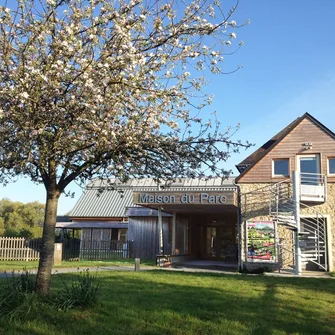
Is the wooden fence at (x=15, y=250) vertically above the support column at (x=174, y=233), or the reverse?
the support column at (x=174, y=233)

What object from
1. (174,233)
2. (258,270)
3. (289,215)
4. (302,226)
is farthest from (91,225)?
(289,215)

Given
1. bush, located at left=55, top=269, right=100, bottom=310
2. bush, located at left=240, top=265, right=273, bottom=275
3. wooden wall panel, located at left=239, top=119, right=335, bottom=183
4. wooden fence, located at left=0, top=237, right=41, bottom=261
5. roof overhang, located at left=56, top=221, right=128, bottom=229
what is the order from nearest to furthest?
bush, located at left=55, top=269, right=100, bottom=310, bush, located at left=240, top=265, right=273, bottom=275, wooden wall panel, located at left=239, top=119, right=335, bottom=183, wooden fence, located at left=0, top=237, right=41, bottom=261, roof overhang, located at left=56, top=221, right=128, bottom=229

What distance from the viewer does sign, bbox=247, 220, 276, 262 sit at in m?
19.2

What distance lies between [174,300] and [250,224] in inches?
457

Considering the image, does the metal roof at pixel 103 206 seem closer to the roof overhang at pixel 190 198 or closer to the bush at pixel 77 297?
the roof overhang at pixel 190 198

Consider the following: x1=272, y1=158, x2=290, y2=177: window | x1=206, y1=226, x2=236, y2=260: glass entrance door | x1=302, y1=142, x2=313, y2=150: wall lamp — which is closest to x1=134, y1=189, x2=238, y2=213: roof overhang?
x1=272, y1=158, x2=290, y2=177: window

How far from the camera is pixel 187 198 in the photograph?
63.2ft

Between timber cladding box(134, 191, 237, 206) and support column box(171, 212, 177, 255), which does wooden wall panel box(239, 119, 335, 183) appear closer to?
timber cladding box(134, 191, 237, 206)

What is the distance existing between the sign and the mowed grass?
321 inches

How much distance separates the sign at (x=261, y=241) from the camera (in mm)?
19203

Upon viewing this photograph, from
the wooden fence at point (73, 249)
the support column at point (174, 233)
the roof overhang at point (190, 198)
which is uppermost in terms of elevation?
the roof overhang at point (190, 198)

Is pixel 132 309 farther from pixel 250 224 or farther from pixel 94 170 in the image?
pixel 250 224

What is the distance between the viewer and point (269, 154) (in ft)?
65.7

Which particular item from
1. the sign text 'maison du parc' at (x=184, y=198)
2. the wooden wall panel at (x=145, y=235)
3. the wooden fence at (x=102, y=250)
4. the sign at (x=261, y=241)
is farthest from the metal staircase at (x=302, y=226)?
the wooden fence at (x=102, y=250)
